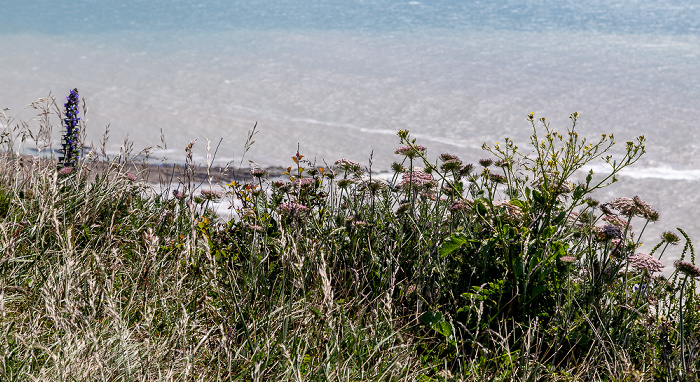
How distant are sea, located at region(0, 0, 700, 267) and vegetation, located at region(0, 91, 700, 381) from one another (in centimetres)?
148

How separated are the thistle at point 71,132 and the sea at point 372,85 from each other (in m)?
0.50

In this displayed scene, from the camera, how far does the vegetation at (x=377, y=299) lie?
6.72 ft

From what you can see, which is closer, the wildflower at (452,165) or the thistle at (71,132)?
the wildflower at (452,165)

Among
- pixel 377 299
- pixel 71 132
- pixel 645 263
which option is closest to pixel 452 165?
pixel 377 299

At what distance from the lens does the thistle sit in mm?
3203

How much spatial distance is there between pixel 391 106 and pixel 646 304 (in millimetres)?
5251

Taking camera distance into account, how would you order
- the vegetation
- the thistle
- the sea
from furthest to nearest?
the sea < the thistle < the vegetation

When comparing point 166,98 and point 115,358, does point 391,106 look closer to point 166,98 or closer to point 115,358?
point 166,98

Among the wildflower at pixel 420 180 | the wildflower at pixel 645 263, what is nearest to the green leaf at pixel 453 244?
the wildflower at pixel 420 180

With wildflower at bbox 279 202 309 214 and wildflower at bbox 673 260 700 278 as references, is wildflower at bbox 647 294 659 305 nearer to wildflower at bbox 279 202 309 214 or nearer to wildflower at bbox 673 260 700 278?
wildflower at bbox 673 260 700 278

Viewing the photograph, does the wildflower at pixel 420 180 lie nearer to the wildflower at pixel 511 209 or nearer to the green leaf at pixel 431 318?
the wildflower at pixel 511 209

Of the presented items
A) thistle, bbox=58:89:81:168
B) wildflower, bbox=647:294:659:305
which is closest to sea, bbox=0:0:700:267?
thistle, bbox=58:89:81:168

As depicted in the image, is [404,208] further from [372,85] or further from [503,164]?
[372,85]

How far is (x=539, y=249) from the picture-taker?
2.26m
